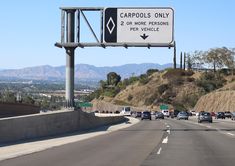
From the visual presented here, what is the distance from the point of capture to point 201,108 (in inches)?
5404

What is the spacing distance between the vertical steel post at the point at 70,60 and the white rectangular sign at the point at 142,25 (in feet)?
8.63

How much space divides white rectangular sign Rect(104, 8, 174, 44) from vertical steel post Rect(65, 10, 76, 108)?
2630 mm

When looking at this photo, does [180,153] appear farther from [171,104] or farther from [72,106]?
[171,104]

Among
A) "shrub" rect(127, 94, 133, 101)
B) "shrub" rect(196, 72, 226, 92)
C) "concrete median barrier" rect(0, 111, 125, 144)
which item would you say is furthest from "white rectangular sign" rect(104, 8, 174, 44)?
"shrub" rect(127, 94, 133, 101)

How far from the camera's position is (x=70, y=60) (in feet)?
130

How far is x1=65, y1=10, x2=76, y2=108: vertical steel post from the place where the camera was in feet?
129

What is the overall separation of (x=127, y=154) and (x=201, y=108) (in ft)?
392

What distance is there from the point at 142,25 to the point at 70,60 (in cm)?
568

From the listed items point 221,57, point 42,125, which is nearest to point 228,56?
point 221,57

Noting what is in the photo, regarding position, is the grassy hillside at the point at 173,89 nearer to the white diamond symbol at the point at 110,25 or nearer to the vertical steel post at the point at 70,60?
the vertical steel post at the point at 70,60

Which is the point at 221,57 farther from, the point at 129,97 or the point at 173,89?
the point at 129,97

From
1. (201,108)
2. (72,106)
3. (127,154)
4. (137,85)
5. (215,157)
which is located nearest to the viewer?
(215,157)

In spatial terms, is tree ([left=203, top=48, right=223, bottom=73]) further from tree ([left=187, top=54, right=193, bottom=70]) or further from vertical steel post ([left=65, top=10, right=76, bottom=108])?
vertical steel post ([left=65, top=10, right=76, bottom=108])

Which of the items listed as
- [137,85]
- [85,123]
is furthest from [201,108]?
[85,123]
